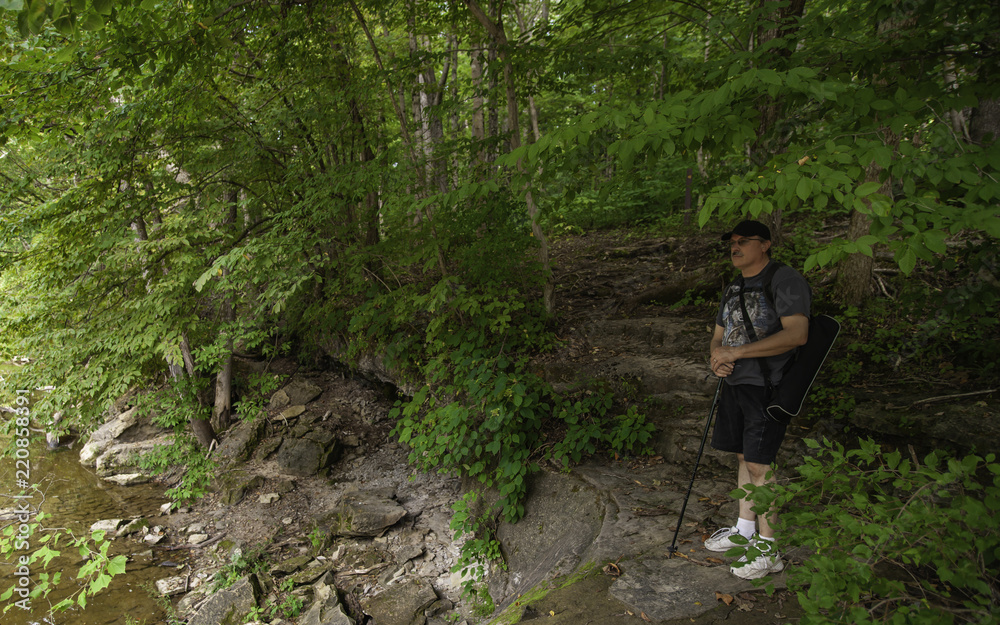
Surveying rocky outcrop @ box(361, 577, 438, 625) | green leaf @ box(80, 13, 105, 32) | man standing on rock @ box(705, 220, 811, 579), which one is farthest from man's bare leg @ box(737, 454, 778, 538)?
green leaf @ box(80, 13, 105, 32)

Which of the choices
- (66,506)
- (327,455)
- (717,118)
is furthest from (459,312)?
(66,506)

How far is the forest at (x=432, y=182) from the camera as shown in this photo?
2.62 m

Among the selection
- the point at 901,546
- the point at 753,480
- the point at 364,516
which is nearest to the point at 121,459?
the point at 364,516

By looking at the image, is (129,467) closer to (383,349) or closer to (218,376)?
(218,376)

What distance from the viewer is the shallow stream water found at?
555 centimetres

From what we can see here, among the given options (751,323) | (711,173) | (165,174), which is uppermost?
(165,174)

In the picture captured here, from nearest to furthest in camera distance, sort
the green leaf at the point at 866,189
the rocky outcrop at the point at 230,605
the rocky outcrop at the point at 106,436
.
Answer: the green leaf at the point at 866,189 → the rocky outcrop at the point at 230,605 → the rocky outcrop at the point at 106,436

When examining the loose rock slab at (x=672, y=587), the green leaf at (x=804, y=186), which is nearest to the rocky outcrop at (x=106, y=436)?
the loose rock slab at (x=672, y=587)

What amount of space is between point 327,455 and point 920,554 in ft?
24.5

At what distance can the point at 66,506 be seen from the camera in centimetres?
781
